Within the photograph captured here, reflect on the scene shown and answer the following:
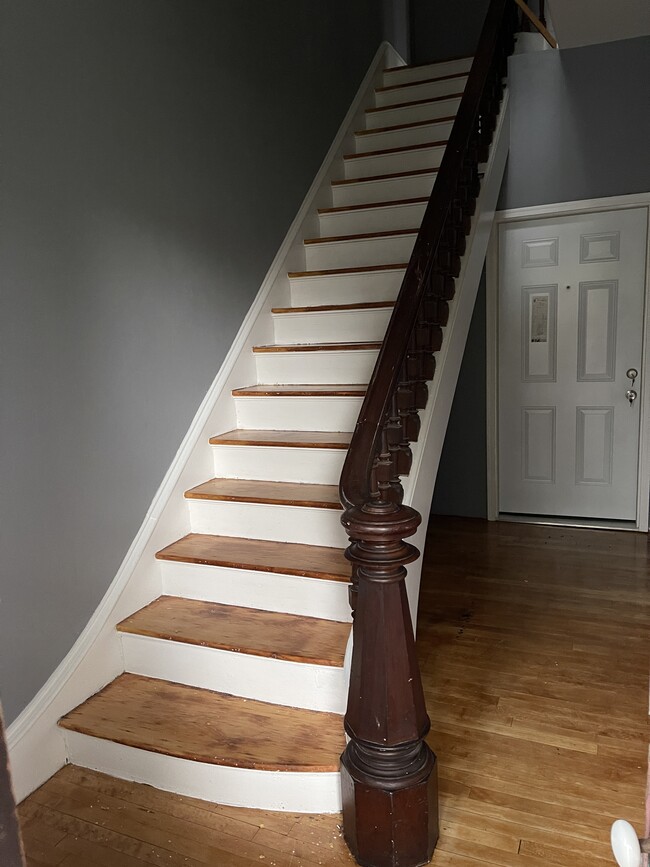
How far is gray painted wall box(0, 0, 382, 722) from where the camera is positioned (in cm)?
186

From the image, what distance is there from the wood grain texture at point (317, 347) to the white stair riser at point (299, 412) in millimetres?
276

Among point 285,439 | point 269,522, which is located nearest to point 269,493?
point 269,522

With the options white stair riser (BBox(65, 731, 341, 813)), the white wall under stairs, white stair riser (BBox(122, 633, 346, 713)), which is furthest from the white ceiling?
white stair riser (BBox(65, 731, 341, 813))

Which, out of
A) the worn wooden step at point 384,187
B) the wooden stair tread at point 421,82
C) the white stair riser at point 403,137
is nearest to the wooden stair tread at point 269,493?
the worn wooden step at point 384,187

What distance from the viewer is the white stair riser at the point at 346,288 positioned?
3.16m

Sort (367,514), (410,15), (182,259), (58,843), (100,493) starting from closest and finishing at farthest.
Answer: (367,514)
(58,843)
(100,493)
(182,259)
(410,15)

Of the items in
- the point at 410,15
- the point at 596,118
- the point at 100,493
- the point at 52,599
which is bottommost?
the point at 52,599

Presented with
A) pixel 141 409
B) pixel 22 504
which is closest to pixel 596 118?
pixel 141 409

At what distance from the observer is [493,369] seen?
4.21 meters

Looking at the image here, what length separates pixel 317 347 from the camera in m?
3.02

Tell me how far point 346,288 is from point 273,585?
1691mm

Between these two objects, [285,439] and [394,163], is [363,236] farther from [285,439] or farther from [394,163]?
[285,439]

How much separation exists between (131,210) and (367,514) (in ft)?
4.91

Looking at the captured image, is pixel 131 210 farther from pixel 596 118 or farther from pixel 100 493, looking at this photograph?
pixel 596 118
